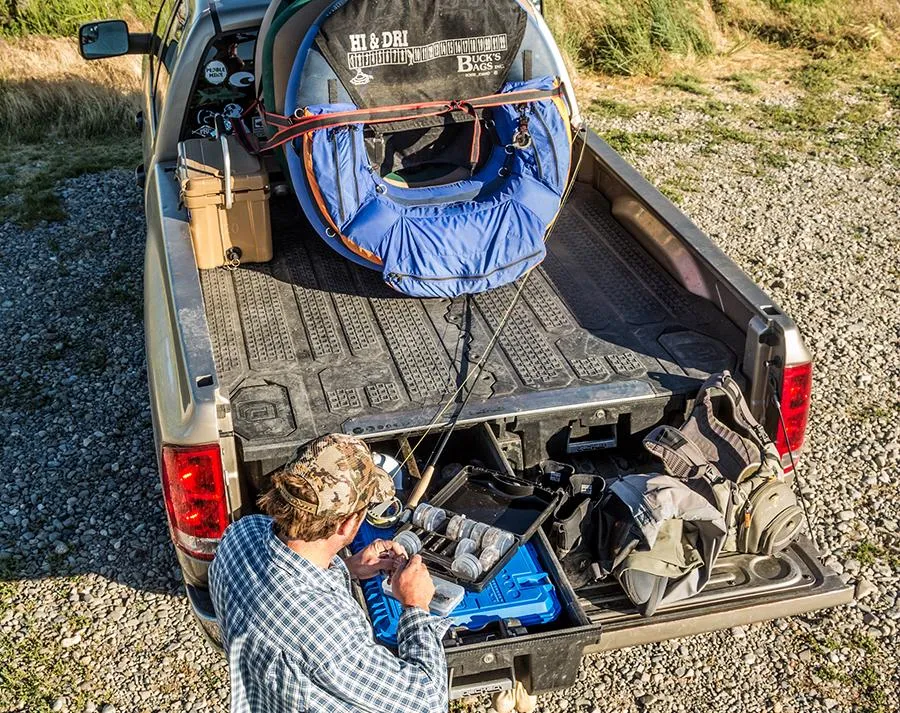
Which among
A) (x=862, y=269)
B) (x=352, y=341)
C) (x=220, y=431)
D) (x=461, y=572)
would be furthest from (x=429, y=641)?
(x=862, y=269)

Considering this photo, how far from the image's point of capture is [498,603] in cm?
338

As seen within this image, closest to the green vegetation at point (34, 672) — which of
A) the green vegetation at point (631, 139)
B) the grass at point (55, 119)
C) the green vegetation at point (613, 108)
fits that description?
the grass at point (55, 119)

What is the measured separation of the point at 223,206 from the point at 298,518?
8.31 feet

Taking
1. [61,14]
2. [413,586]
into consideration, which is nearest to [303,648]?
[413,586]

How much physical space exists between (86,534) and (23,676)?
823 millimetres

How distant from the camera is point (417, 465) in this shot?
4.08 m

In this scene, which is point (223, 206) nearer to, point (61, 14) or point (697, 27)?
point (61, 14)

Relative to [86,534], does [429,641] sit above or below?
above

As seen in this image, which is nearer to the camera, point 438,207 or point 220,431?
point 220,431

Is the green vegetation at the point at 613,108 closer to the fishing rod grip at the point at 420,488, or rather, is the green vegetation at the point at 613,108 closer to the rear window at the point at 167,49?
the rear window at the point at 167,49

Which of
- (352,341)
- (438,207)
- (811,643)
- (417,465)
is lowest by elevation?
(811,643)

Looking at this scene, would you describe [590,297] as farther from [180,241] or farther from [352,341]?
[180,241]

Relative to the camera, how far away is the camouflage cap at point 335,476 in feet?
8.93

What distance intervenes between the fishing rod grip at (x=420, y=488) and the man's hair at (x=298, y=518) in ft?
3.34
